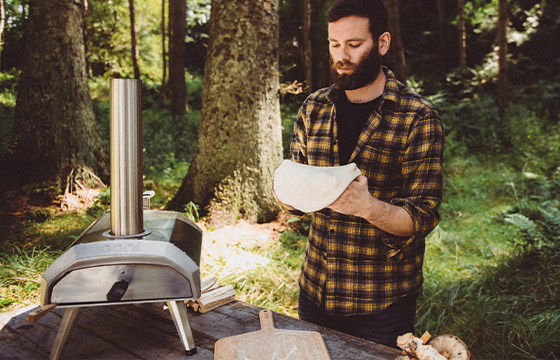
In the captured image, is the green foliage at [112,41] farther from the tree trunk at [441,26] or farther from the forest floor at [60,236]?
the forest floor at [60,236]

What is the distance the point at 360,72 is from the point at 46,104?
16.2 ft

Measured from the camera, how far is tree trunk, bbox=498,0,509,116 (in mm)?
10016

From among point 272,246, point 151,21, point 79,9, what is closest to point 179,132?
point 79,9

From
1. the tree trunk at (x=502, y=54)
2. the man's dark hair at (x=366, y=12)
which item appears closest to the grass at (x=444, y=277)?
the man's dark hair at (x=366, y=12)

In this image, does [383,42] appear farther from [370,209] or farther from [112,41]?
[112,41]

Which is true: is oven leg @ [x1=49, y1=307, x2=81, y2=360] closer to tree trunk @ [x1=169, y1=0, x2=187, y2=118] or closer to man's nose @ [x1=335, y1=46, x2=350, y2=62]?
man's nose @ [x1=335, y1=46, x2=350, y2=62]

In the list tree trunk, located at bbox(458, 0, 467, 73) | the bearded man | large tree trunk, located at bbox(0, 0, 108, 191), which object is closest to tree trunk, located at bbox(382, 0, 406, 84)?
tree trunk, located at bbox(458, 0, 467, 73)

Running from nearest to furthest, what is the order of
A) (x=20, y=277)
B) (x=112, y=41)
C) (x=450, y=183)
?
(x=20, y=277) < (x=450, y=183) < (x=112, y=41)

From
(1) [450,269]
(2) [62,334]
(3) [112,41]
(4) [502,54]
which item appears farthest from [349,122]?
(3) [112,41]

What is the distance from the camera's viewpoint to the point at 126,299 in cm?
138

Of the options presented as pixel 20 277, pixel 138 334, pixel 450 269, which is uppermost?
pixel 138 334

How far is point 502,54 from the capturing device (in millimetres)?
10211

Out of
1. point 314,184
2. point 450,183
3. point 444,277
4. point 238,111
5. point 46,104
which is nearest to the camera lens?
point 314,184

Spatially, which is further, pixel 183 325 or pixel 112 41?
pixel 112 41
